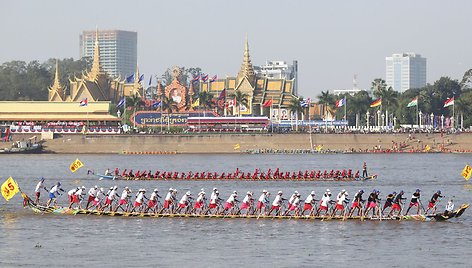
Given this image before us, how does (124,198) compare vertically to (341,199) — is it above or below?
below

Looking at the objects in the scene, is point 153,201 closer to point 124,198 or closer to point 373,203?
point 124,198

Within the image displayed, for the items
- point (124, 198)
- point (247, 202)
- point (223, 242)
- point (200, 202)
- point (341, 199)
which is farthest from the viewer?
point (124, 198)

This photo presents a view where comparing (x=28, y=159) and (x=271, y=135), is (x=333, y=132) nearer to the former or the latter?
(x=271, y=135)

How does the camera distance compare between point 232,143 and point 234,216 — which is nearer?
point 234,216

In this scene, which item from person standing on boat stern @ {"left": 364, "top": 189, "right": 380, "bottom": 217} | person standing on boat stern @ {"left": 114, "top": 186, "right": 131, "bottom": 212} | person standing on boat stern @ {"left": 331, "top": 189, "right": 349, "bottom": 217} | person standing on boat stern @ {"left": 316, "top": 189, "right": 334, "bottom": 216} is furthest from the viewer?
person standing on boat stern @ {"left": 114, "top": 186, "right": 131, "bottom": 212}

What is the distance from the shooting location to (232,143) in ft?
543

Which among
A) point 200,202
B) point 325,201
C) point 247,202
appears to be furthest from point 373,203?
point 200,202

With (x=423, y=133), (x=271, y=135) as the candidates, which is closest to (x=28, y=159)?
(x=271, y=135)

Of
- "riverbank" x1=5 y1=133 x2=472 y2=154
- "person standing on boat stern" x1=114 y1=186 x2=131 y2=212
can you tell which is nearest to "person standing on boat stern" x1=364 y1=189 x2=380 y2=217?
"person standing on boat stern" x1=114 y1=186 x2=131 y2=212

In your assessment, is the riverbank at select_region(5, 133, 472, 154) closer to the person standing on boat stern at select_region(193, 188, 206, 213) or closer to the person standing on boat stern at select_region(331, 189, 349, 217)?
the person standing on boat stern at select_region(193, 188, 206, 213)

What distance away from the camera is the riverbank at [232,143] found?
160375 mm

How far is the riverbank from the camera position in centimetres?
16038

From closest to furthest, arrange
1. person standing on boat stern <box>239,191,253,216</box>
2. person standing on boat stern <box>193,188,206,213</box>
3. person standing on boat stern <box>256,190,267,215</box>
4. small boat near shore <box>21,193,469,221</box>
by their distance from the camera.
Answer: small boat near shore <box>21,193,469,221</box>, person standing on boat stern <box>239,191,253,216</box>, person standing on boat stern <box>256,190,267,215</box>, person standing on boat stern <box>193,188,206,213</box>

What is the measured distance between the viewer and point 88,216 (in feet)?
203
